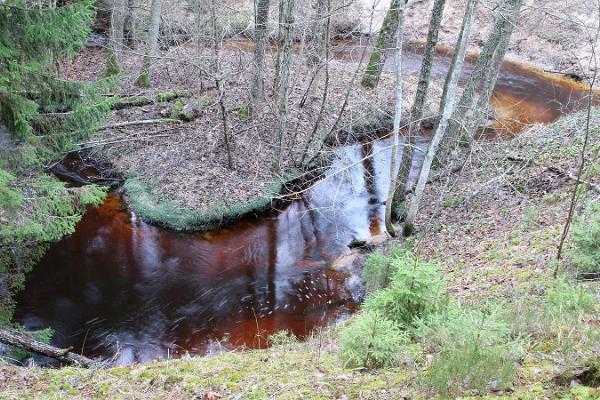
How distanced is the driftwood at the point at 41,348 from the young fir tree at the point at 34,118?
112cm

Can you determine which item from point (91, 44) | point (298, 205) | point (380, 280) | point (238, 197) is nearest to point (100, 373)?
point (380, 280)

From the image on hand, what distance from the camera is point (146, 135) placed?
14.4 metres

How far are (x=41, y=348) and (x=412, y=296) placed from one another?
5624 millimetres

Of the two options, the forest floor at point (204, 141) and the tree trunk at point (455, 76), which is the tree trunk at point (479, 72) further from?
the tree trunk at point (455, 76)

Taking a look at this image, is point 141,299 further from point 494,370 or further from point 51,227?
point 494,370

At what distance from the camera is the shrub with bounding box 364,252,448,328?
16.2 feet

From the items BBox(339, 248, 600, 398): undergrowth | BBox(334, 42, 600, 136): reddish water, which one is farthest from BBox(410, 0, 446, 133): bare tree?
BBox(334, 42, 600, 136): reddish water

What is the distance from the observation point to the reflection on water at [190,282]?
8.81m

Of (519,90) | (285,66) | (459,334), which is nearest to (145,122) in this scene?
(285,66)

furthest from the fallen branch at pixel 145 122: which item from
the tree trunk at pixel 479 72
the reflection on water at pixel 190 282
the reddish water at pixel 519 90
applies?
the tree trunk at pixel 479 72

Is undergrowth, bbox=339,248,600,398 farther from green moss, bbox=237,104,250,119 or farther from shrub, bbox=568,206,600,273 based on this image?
green moss, bbox=237,104,250,119

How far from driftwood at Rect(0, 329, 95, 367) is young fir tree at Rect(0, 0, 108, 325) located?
1116 mm

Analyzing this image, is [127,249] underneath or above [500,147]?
underneath

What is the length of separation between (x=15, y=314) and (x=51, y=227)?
226 cm
